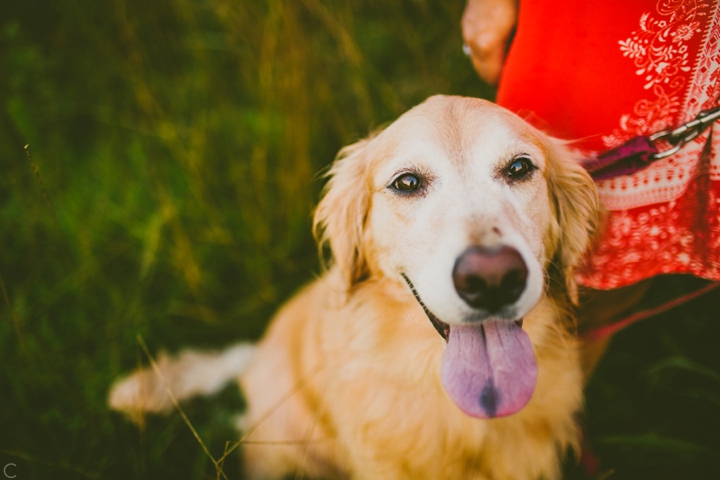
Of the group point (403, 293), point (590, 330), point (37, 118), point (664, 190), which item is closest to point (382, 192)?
point (403, 293)

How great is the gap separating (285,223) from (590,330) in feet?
7.23

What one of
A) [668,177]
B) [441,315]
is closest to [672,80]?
[668,177]

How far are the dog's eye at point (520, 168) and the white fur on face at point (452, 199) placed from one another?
20 mm

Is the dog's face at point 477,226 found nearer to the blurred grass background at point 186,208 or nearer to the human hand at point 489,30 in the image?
the human hand at point 489,30

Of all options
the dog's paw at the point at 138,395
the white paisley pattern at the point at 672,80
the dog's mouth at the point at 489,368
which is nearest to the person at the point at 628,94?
the white paisley pattern at the point at 672,80

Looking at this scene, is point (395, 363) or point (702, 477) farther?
point (702, 477)

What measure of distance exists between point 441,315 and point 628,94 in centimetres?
107

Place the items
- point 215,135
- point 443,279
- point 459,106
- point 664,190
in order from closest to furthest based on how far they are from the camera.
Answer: point 443,279 → point 664,190 → point 459,106 → point 215,135

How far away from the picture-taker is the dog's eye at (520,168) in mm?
1613

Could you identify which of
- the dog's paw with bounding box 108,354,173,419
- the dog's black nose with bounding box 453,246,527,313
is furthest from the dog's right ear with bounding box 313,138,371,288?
the dog's paw with bounding box 108,354,173,419

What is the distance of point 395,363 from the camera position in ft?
6.06

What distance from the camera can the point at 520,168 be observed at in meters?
1.63

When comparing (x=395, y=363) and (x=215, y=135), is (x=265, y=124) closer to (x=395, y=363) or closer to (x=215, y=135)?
(x=215, y=135)

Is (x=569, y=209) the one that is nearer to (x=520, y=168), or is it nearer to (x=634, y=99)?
(x=520, y=168)
